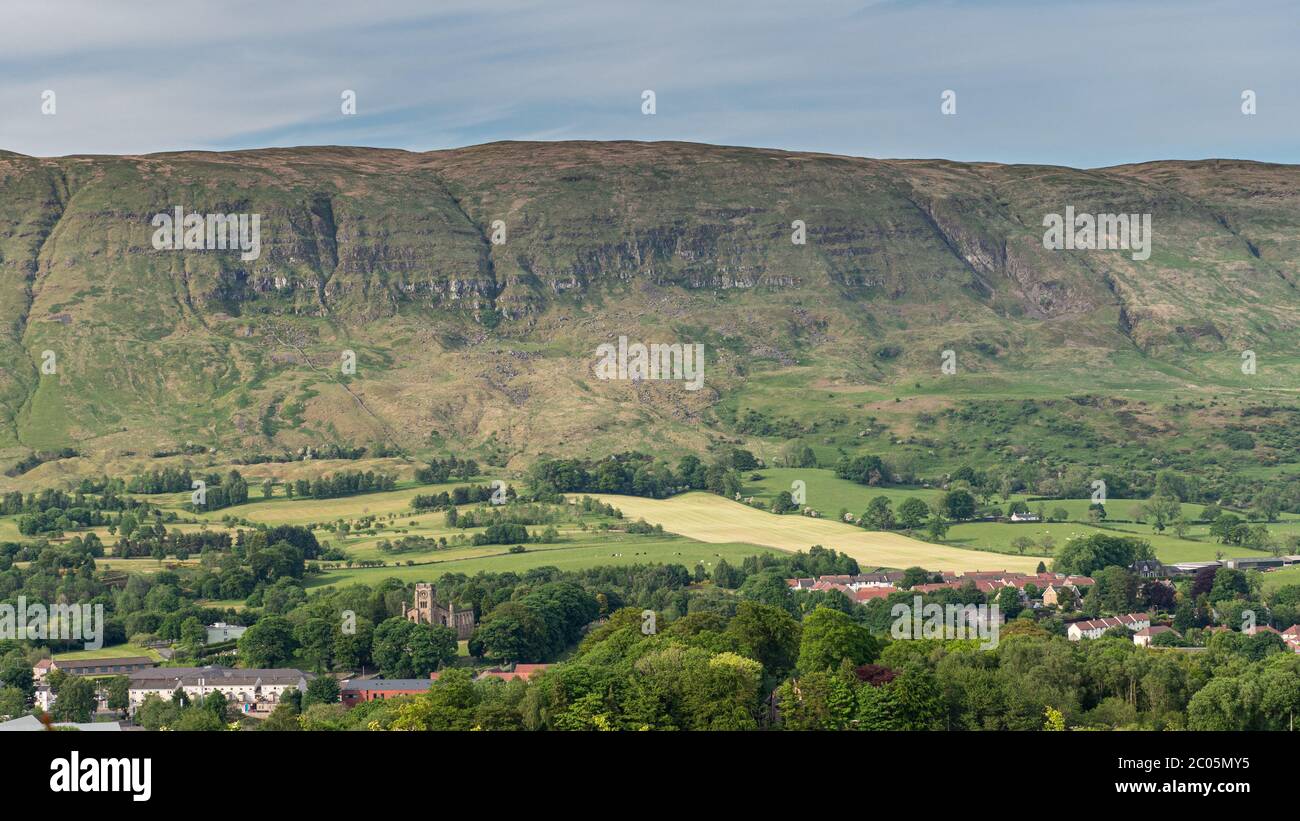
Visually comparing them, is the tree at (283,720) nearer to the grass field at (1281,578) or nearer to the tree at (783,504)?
the grass field at (1281,578)

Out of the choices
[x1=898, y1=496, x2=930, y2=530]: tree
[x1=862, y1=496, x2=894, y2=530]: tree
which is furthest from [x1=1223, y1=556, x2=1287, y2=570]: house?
[x1=862, y1=496, x2=894, y2=530]: tree

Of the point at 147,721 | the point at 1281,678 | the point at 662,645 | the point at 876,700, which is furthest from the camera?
the point at 147,721

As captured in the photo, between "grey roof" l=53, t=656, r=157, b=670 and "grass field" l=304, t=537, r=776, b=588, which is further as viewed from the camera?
"grass field" l=304, t=537, r=776, b=588

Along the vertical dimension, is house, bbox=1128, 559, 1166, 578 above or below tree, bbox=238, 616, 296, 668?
below

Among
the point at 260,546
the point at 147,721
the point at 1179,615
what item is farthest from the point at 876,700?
the point at 260,546

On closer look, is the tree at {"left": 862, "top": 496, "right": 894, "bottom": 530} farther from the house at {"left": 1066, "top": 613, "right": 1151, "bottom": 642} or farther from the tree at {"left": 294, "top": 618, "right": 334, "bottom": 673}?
the tree at {"left": 294, "top": 618, "right": 334, "bottom": 673}
